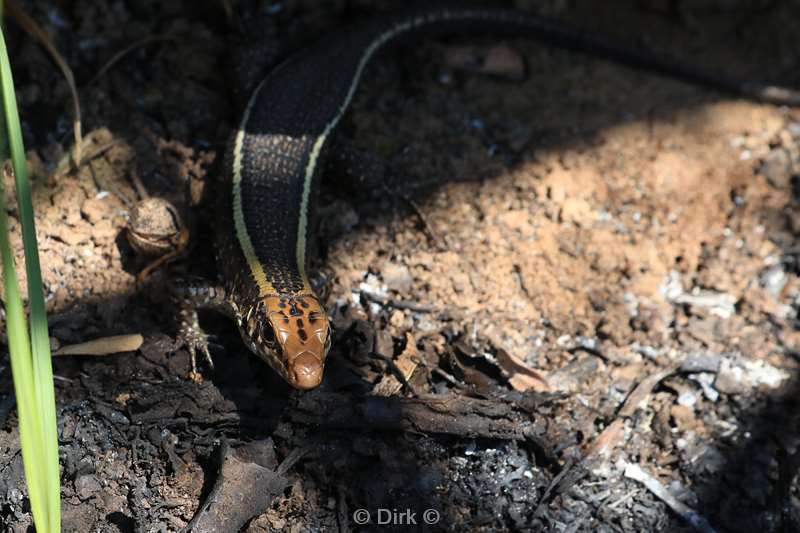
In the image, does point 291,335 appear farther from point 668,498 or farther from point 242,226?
point 668,498

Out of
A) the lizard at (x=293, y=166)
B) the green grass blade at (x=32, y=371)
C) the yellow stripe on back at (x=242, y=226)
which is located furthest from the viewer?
the yellow stripe on back at (x=242, y=226)

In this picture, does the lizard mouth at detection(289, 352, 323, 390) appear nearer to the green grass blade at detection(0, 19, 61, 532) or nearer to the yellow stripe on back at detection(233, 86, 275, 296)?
the yellow stripe on back at detection(233, 86, 275, 296)

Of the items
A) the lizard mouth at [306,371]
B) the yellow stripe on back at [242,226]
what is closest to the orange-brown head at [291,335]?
the lizard mouth at [306,371]

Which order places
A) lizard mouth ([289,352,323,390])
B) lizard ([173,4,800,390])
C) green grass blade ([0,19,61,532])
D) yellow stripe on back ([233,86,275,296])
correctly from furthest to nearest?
1. yellow stripe on back ([233,86,275,296])
2. lizard ([173,4,800,390])
3. lizard mouth ([289,352,323,390])
4. green grass blade ([0,19,61,532])

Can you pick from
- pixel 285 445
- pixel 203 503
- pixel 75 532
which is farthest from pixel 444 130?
pixel 75 532

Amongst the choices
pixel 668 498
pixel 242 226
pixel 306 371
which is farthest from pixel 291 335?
pixel 668 498

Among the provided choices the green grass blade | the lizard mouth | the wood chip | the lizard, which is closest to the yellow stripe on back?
the lizard

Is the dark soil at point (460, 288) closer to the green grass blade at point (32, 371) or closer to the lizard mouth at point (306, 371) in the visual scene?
the lizard mouth at point (306, 371)
